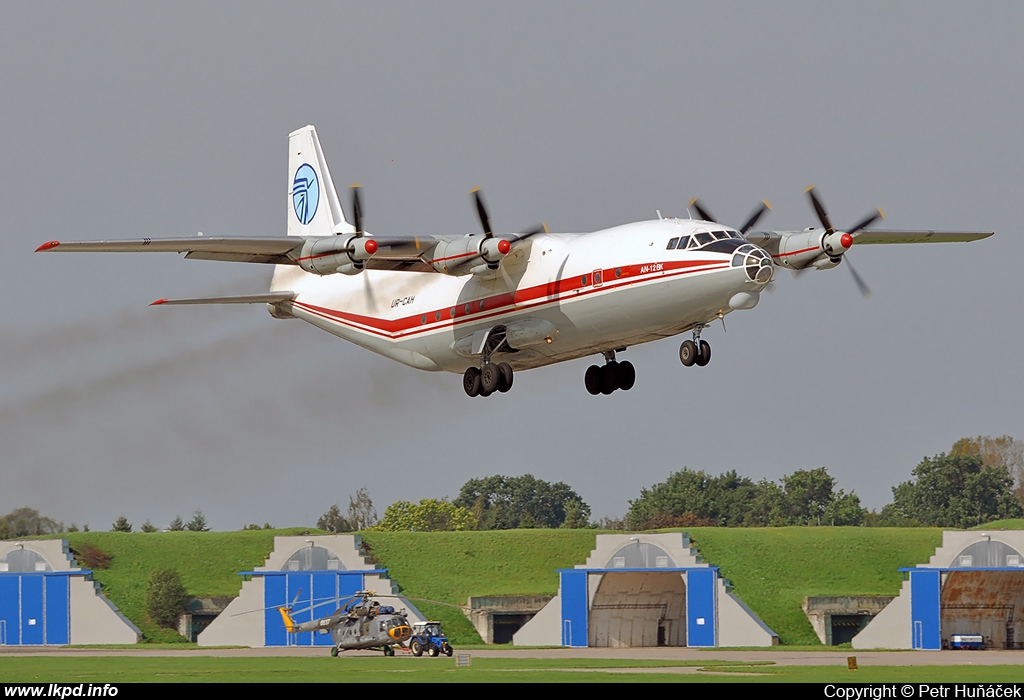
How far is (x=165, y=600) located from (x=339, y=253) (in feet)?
161

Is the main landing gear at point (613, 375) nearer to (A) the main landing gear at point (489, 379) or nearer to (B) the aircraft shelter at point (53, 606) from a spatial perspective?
(A) the main landing gear at point (489, 379)

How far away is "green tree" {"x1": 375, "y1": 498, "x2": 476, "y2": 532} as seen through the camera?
12600cm

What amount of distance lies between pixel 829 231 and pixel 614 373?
7.44 meters

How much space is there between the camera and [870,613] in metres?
76.6

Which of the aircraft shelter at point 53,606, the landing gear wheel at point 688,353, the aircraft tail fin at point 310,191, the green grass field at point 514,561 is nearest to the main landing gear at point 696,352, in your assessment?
the landing gear wheel at point 688,353

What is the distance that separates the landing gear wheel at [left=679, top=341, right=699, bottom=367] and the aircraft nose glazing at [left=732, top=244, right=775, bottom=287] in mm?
3428

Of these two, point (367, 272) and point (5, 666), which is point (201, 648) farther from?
point (367, 272)

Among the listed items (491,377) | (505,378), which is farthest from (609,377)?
(491,377)

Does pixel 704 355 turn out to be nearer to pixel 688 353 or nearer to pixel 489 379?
pixel 688 353

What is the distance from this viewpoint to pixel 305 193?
52281 millimetres

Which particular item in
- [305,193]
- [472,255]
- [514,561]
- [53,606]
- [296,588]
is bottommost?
[53,606]

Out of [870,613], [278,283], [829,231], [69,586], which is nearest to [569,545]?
[870,613]

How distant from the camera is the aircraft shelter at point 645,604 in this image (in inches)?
2921

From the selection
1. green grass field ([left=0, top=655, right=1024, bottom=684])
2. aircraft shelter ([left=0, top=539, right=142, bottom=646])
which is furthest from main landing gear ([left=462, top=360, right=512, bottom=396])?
aircraft shelter ([left=0, top=539, right=142, bottom=646])
